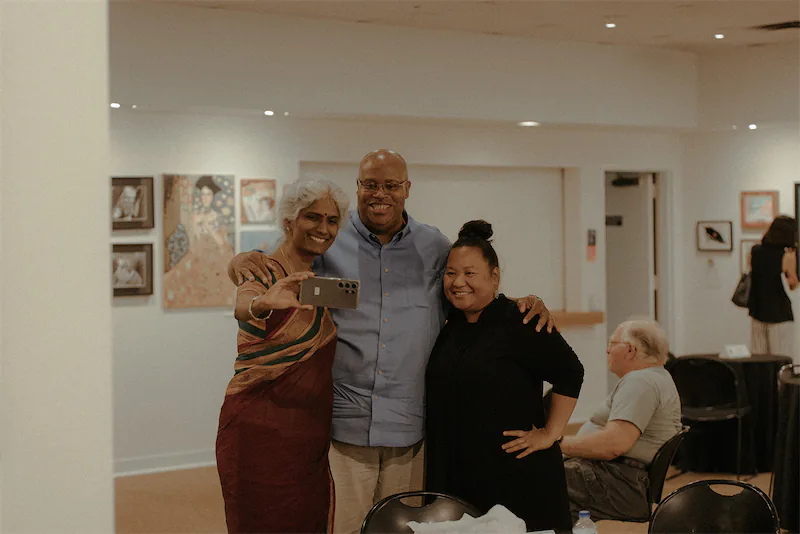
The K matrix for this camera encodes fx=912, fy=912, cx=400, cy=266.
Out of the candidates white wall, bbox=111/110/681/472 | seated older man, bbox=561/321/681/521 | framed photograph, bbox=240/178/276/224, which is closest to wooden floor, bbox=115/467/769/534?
white wall, bbox=111/110/681/472

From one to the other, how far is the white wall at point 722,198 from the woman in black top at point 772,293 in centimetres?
91

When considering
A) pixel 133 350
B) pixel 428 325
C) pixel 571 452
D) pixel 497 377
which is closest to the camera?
pixel 497 377

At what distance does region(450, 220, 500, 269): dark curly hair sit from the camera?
2.89 metres

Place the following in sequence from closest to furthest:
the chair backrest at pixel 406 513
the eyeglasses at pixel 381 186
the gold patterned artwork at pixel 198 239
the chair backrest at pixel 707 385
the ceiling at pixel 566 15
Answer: the chair backrest at pixel 406 513
the eyeglasses at pixel 381 186
the chair backrest at pixel 707 385
the ceiling at pixel 566 15
the gold patterned artwork at pixel 198 239

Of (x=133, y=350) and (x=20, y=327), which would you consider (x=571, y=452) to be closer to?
(x=20, y=327)

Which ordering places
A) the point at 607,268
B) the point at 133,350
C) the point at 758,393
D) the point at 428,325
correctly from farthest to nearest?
the point at 607,268 < the point at 133,350 < the point at 758,393 < the point at 428,325

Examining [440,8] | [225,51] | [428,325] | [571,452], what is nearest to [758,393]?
[571,452]

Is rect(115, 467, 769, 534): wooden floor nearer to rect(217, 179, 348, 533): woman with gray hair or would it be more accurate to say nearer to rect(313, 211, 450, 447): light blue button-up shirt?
rect(217, 179, 348, 533): woman with gray hair

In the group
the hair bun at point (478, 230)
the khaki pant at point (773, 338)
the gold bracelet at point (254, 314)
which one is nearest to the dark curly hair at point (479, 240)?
the hair bun at point (478, 230)

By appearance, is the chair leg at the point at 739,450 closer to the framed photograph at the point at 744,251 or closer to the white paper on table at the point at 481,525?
the framed photograph at the point at 744,251

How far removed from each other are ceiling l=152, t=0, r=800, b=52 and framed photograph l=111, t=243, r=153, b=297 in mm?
1631

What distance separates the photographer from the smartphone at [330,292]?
8.77ft

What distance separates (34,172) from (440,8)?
501 cm

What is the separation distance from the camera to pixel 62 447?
132 cm
